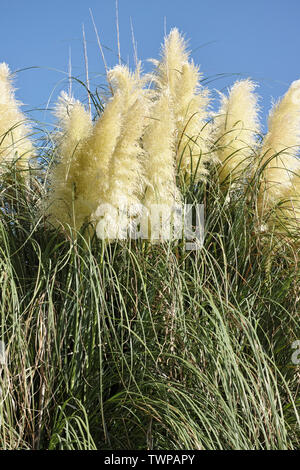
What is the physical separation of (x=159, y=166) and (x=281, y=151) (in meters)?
0.78

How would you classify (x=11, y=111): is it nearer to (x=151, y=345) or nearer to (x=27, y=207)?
(x=27, y=207)

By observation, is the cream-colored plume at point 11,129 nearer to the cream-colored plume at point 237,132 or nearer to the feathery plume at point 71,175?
the feathery plume at point 71,175

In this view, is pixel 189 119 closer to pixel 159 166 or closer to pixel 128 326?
pixel 159 166

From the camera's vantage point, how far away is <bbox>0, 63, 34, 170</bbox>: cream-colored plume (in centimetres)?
311

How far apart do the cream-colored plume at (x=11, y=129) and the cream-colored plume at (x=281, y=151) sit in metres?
1.28

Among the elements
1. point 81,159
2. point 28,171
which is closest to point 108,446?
point 81,159

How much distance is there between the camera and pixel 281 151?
122 inches

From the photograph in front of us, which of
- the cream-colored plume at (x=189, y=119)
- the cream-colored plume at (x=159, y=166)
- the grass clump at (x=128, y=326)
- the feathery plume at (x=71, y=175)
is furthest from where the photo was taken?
the cream-colored plume at (x=189, y=119)

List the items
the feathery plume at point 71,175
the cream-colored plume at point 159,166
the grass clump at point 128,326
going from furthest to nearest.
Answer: the cream-colored plume at point 159,166 < the feathery plume at point 71,175 < the grass clump at point 128,326

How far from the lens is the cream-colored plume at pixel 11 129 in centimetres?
311

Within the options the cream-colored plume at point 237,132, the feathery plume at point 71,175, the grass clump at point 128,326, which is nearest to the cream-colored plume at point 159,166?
the grass clump at point 128,326

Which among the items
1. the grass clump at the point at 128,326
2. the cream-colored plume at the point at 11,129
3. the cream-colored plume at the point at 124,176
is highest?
the cream-colored plume at the point at 11,129

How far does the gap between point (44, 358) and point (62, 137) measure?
0.97m

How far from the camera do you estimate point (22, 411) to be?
2445 millimetres
